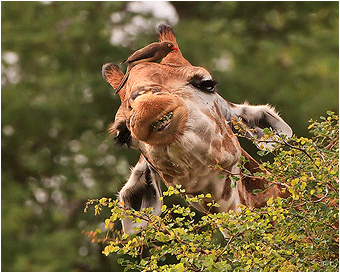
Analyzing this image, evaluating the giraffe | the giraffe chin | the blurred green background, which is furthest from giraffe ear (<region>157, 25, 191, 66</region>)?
the blurred green background

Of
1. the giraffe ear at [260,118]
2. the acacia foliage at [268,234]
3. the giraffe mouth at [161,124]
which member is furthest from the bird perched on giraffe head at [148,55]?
the acacia foliage at [268,234]

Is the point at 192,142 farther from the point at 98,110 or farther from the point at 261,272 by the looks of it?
the point at 98,110

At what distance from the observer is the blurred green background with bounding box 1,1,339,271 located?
9.28 meters

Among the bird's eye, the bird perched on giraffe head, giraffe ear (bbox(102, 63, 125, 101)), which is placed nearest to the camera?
the bird's eye

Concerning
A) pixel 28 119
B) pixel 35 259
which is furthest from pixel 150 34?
pixel 35 259

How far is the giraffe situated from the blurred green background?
18.3ft

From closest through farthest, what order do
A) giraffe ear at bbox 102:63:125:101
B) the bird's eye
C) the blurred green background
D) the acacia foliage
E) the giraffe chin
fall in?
1. the acacia foliage
2. the giraffe chin
3. the bird's eye
4. giraffe ear at bbox 102:63:125:101
5. the blurred green background

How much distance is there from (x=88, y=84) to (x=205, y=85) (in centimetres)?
644

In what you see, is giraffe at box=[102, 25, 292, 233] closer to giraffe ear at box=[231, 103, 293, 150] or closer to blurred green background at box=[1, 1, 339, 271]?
giraffe ear at box=[231, 103, 293, 150]

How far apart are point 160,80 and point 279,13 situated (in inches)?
333

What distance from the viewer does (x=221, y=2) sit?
36.6 feet

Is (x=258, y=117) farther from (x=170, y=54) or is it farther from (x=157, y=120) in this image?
(x=157, y=120)

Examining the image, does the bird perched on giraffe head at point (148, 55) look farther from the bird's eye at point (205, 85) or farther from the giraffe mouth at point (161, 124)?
the giraffe mouth at point (161, 124)

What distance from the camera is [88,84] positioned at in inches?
372
